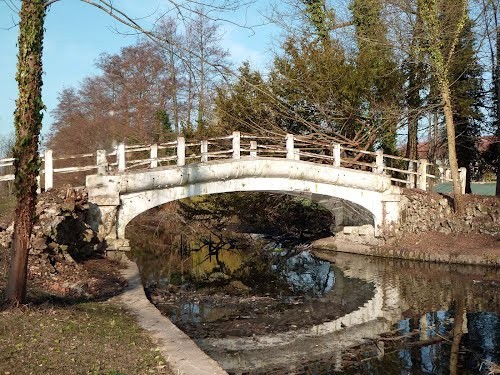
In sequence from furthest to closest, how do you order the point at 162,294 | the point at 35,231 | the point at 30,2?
the point at 162,294, the point at 35,231, the point at 30,2

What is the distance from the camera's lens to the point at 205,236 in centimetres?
2361

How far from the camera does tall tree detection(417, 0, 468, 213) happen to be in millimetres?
17297

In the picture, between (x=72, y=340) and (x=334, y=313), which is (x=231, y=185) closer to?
(x=334, y=313)

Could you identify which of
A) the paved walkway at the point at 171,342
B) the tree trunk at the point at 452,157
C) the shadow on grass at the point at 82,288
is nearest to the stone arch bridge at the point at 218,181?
the tree trunk at the point at 452,157

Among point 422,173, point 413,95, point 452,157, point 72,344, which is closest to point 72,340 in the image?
point 72,344

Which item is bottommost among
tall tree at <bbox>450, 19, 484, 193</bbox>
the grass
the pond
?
the pond

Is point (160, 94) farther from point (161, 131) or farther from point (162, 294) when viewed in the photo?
point (162, 294)

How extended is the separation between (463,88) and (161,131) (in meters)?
15.4

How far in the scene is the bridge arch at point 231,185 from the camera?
14.4 m

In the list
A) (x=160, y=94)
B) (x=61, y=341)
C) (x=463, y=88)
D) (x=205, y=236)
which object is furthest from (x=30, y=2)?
(x=160, y=94)

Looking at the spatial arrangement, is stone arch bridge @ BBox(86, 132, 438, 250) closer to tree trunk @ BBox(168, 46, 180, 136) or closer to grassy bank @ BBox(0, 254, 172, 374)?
grassy bank @ BBox(0, 254, 172, 374)

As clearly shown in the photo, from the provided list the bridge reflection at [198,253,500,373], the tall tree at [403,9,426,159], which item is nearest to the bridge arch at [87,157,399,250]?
the bridge reflection at [198,253,500,373]

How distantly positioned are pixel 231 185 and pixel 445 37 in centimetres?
933

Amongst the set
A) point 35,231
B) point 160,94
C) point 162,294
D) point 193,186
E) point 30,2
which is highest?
point 160,94
